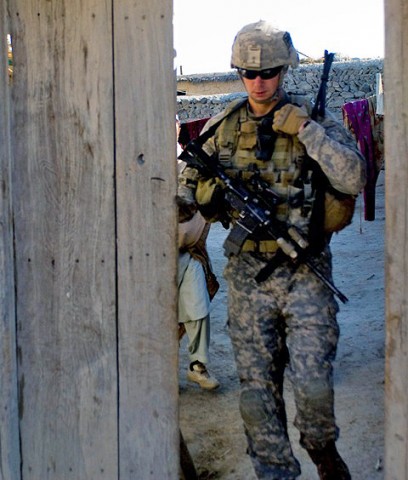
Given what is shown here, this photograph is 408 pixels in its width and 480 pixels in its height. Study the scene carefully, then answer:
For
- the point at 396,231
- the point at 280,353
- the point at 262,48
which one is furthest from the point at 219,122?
the point at 396,231

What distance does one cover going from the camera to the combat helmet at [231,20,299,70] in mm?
3590

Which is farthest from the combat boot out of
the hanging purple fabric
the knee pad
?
the hanging purple fabric

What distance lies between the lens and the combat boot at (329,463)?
3.53 meters

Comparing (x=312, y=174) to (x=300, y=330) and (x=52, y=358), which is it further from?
(x=52, y=358)

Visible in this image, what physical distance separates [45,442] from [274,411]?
94 cm

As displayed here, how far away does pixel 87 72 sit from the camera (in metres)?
3.21

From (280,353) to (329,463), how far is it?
504mm

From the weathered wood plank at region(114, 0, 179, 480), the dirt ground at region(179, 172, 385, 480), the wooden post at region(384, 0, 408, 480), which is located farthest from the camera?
the dirt ground at region(179, 172, 385, 480)

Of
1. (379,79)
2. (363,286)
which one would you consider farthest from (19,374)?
(379,79)

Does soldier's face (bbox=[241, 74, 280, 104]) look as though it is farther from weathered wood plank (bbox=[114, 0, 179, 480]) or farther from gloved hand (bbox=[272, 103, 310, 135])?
weathered wood plank (bbox=[114, 0, 179, 480])

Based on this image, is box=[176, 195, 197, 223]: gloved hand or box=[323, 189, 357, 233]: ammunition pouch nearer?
box=[323, 189, 357, 233]: ammunition pouch

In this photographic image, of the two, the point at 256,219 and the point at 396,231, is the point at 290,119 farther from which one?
the point at 396,231

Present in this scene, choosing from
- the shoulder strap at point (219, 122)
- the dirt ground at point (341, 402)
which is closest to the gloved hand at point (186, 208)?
the shoulder strap at point (219, 122)

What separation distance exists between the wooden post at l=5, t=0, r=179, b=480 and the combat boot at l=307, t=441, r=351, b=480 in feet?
2.06
